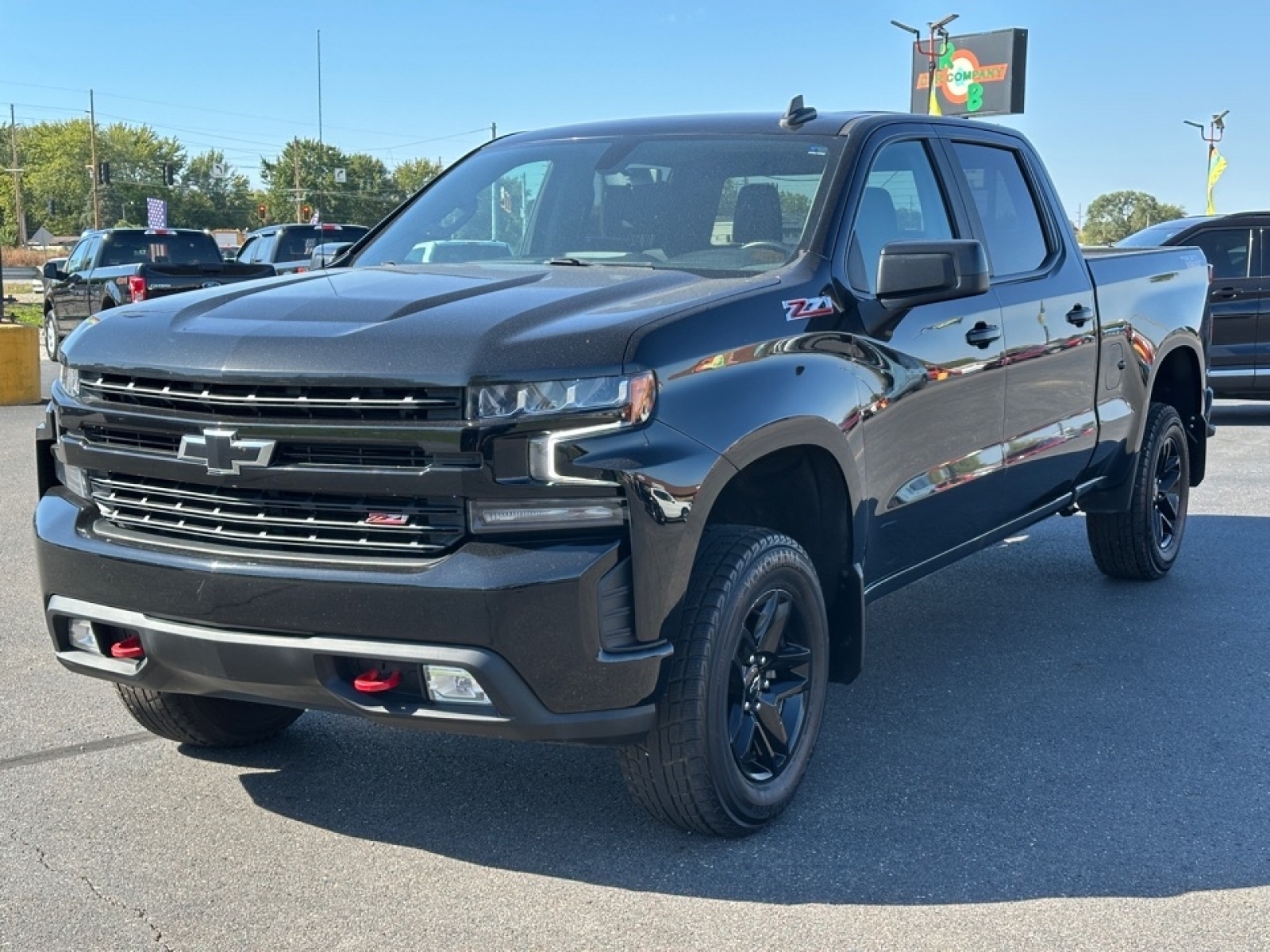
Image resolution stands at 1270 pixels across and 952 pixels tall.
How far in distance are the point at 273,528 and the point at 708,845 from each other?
4.51 ft

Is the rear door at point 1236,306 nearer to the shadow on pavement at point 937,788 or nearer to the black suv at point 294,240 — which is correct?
the shadow on pavement at point 937,788

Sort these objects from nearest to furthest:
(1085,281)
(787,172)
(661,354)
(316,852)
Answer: (661,354), (316,852), (787,172), (1085,281)

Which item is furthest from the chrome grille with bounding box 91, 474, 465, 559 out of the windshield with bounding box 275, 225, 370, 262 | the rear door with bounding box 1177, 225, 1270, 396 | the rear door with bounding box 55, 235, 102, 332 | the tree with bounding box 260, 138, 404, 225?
the tree with bounding box 260, 138, 404, 225

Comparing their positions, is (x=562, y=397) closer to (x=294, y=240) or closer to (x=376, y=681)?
(x=376, y=681)

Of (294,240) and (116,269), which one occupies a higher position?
(294,240)

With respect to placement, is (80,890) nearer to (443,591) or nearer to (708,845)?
(443,591)

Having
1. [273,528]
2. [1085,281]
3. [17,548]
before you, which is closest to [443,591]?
[273,528]

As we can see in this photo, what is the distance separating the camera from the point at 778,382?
3824 mm

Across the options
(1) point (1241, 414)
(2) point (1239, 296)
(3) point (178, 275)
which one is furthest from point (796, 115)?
(3) point (178, 275)

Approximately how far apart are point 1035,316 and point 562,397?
2627mm

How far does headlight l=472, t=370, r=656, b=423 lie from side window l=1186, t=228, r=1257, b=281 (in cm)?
1075

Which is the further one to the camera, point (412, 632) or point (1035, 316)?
point (1035, 316)

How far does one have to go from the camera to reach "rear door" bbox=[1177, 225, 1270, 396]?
42.0 feet

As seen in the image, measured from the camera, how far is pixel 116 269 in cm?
1739
